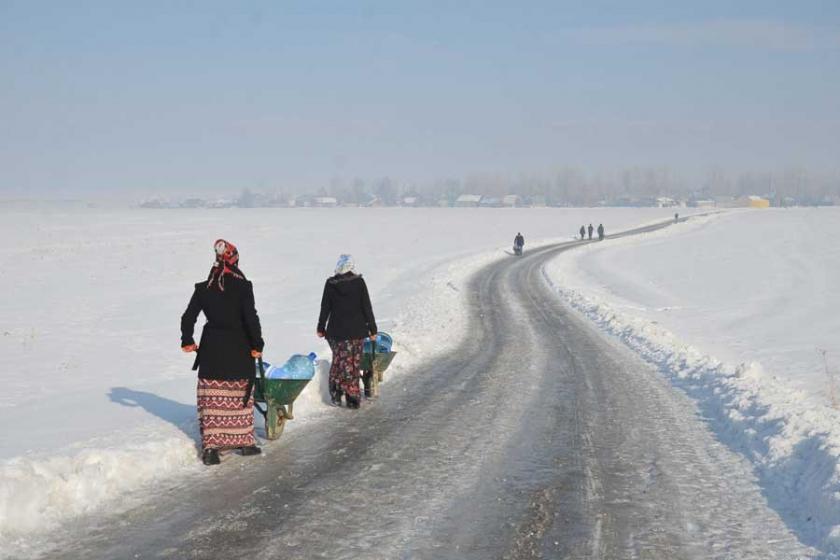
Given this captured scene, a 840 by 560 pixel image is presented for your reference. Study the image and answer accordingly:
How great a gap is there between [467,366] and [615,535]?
8282 millimetres

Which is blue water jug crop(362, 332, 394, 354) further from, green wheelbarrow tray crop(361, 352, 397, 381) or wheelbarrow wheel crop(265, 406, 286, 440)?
wheelbarrow wheel crop(265, 406, 286, 440)

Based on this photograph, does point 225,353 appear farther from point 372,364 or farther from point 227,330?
point 372,364

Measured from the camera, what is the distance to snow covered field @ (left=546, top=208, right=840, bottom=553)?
713cm

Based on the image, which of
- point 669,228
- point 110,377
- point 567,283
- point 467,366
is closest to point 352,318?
point 467,366

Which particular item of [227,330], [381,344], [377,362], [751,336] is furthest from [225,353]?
[751,336]

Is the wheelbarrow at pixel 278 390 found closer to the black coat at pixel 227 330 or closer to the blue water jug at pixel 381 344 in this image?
→ the black coat at pixel 227 330

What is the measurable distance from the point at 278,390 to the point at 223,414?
849 millimetres

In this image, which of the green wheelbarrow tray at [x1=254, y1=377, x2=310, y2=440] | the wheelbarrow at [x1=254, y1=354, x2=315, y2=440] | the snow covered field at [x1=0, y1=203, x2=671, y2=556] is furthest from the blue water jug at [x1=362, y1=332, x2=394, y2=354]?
the green wheelbarrow tray at [x1=254, y1=377, x2=310, y2=440]

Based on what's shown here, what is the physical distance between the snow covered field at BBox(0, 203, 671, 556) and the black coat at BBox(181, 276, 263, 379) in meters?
0.88

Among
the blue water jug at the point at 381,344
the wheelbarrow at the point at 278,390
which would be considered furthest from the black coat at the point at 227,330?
the blue water jug at the point at 381,344

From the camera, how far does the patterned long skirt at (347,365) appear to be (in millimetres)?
10117

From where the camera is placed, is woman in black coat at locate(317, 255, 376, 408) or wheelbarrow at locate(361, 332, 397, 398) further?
wheelbarrow at locate(361, 332, 397, 398)

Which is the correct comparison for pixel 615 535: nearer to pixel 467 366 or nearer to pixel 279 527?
pixel 279 527

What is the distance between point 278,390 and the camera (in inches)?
328
